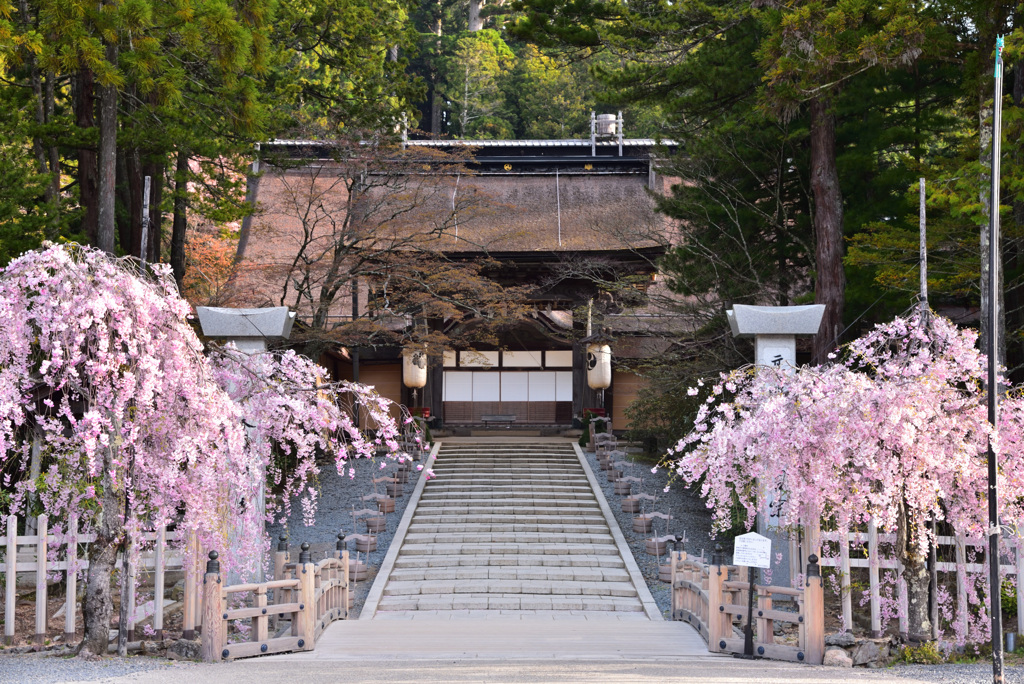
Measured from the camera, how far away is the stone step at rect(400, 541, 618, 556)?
44.2 feet

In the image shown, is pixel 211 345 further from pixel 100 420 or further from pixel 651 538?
pixel 651 538

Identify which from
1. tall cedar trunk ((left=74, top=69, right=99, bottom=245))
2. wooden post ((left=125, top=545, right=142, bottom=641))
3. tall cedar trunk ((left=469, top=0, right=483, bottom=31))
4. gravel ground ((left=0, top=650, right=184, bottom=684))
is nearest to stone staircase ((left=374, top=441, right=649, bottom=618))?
wooden post ((left=125, top=545, right=142, bottom=641))

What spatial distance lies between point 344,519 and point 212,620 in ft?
26.0

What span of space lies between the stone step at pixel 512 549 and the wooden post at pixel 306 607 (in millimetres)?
5452

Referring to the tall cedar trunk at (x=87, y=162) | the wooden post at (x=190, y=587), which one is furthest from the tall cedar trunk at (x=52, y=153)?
the wooden post at (x=190, y=587)

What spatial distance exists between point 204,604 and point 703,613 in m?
4.49

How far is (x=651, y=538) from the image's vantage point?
1388cm

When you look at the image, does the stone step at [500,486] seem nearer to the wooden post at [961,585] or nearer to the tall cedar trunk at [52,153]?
the tall cedar trunk at [52,153]

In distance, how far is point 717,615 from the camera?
7.97m

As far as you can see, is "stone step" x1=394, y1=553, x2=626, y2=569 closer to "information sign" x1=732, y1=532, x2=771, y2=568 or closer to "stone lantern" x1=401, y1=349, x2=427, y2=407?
"information sign" x1=732, y1=532, x2=771, y2=568

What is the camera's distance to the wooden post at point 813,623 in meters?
7.25

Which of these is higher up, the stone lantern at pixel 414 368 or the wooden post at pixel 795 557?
the stone lantern at pixel 414 368

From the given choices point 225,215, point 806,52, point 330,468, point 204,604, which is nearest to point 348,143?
point 225,215

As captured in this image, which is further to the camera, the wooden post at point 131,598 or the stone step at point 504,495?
the stone step at point 504,495
